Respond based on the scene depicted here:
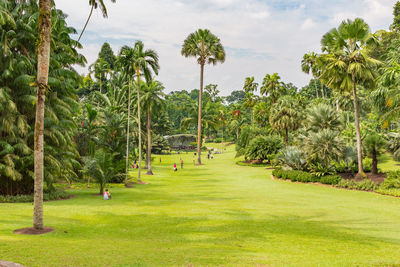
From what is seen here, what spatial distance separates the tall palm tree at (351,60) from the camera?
97.2 ft

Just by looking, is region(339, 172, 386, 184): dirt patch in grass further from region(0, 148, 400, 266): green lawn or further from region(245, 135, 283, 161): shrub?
region(245, 135, 283, 161): shrub

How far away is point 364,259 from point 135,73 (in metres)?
33.6

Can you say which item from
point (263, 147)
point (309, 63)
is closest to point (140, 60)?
point (263, 147)

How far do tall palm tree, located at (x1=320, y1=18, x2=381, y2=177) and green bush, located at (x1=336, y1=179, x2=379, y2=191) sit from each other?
7.56 ft

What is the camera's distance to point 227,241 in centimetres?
1188

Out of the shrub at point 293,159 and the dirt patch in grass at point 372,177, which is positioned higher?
the shrub at point 293,159

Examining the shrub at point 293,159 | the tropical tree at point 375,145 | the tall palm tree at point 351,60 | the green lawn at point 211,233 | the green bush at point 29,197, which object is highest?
the tall palm tree at point 351,60

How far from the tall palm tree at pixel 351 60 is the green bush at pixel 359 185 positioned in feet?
7.56

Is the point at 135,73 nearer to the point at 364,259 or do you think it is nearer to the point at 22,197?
the point at 22,197

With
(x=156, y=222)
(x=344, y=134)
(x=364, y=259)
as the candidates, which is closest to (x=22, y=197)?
(x=156, y=222)

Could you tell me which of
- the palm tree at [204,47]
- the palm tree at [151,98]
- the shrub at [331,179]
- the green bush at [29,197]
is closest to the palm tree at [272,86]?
the palm tree at [204,47]

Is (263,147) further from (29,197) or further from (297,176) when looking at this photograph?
(29,197)

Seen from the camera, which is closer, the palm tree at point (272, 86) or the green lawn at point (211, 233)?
the green lawn at point (211, 233)

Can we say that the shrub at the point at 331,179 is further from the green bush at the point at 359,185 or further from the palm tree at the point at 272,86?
the palm tree at the point at 272,86
